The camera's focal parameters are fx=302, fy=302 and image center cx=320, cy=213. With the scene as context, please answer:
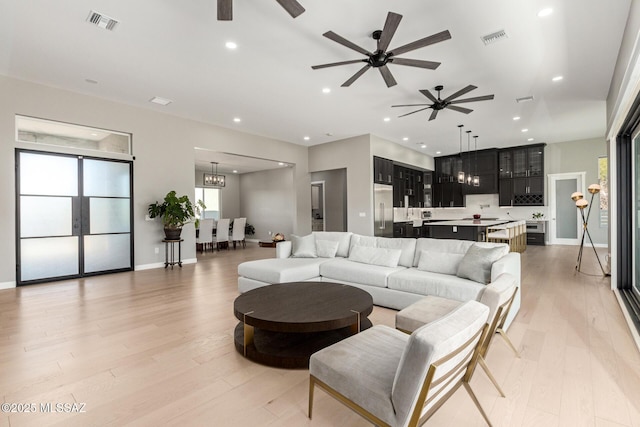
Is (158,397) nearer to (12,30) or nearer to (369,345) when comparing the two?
(369,345)

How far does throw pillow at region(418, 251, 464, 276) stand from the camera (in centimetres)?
347

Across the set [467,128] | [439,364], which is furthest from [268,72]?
[467,128]

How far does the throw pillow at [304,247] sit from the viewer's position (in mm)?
4637

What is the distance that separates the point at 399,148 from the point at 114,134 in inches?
287

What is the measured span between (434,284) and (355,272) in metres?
1.02

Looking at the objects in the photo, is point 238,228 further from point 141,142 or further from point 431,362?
point 431,362

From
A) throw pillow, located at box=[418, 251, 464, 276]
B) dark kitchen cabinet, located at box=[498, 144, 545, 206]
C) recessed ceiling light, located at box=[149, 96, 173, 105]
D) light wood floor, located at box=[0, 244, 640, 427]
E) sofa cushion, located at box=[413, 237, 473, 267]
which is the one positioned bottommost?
Answer: light wood floor, located at box=[0, 244, 640, 427]

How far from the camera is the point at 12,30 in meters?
3.38

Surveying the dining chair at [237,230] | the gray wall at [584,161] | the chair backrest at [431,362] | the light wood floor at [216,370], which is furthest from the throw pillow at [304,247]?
the gray wall at [584,161]

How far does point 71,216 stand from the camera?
5.34 m

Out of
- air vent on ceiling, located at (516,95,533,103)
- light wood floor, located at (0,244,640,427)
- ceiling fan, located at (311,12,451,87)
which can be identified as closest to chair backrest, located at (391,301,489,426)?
light wood floor, located at (0,244,640,427)

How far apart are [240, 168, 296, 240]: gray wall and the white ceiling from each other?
448cm

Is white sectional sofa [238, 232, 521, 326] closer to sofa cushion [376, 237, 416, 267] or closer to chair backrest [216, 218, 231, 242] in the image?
sofa cushion [376, 237, 416, 267]

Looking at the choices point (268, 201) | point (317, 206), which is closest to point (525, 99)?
point (317, 206)
